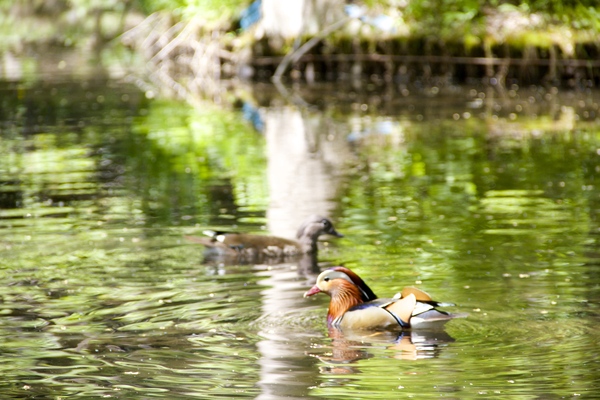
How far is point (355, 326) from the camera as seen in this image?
8.72m

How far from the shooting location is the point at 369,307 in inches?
345

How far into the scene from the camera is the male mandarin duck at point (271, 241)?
11.5m

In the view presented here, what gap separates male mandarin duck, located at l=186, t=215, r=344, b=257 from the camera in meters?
11.5

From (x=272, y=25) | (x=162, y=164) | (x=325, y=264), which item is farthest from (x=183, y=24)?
(x=325, y=264)

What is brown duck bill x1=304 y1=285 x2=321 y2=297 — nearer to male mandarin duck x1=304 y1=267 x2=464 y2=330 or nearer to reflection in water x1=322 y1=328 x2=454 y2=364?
male mandarin duck x1=304 y1=267 x2=464 y2=330

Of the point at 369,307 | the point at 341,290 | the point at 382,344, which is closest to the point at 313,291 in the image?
the point at 341,290

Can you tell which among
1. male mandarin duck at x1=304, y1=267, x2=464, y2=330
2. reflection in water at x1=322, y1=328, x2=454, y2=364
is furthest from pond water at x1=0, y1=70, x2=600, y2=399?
male mandarin duck at x1=304, y1=267, x2=464, y2=330

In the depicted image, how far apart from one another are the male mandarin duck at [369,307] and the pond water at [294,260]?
12 cm

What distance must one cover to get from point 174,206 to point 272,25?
1856 centimetres

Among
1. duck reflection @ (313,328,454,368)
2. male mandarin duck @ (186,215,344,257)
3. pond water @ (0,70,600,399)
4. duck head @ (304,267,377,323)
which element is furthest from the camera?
A: male mandarin duck @ (186,215,344,257)

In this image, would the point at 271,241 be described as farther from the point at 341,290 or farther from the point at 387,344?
the point at 387,344

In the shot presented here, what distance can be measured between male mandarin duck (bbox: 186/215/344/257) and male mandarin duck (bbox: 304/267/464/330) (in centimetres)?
231

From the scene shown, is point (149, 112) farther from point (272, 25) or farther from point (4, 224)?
point (4, 224)

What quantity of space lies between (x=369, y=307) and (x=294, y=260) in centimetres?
292
